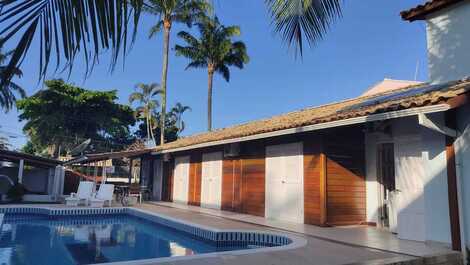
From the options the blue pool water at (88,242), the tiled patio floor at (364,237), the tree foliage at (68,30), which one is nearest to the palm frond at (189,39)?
the blue pool water at (88,242)


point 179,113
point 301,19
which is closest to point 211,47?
point 179,113

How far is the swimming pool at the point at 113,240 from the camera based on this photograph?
7.58m

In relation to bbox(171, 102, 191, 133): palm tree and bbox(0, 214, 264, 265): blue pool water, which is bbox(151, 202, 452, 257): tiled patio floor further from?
bbox(171, 102, 191, 133): palm tree

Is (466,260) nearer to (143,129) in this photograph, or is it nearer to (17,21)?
(17,21)

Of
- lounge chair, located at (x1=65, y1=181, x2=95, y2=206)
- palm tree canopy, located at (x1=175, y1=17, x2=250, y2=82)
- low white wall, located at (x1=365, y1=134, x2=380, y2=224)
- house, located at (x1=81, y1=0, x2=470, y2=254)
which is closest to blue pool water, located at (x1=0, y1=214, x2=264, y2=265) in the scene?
lounge chair, located at (x1=65, y1=181, x2=95, y2=206)

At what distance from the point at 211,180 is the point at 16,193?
31.3 feet

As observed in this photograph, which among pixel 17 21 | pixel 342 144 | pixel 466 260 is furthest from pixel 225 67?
pixel 17 21

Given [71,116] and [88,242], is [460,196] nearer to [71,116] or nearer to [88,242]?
[88,242]

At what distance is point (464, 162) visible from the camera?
624 cm

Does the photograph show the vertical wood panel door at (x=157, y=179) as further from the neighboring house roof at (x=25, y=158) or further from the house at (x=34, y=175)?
the neighboring house roof at (x=25, y=158)

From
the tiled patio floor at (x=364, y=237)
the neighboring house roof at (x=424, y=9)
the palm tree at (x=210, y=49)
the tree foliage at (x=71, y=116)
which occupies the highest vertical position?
the palm tree at (x=210, y=49)

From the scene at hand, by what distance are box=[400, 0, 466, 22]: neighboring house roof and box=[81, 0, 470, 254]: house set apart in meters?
0.02

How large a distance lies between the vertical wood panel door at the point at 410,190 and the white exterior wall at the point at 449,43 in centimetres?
155

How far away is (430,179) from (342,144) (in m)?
3.22
